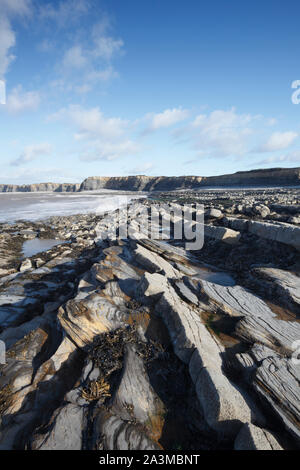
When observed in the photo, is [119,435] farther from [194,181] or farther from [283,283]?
[194,181]

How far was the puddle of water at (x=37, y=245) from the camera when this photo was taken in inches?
862

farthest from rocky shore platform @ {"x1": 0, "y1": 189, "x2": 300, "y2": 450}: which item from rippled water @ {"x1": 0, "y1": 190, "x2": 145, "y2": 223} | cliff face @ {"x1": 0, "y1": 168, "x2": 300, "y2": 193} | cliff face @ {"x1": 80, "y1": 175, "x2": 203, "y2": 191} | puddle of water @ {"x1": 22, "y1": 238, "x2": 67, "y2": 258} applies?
cliff face @ {"x1": 80, "y1": 175, "x2": 203, "y2": 191}

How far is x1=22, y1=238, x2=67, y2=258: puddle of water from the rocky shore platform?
11299 millimetres

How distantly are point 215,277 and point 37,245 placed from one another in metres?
21.2

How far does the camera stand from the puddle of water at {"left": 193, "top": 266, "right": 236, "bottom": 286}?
1055 centimetres

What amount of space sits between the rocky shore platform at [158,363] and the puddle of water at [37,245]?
1130 centimetres

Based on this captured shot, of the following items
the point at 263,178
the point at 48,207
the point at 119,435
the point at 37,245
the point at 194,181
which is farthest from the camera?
the point at 194,181

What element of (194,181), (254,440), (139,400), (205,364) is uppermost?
(194,181)

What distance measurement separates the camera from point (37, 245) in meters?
24.3

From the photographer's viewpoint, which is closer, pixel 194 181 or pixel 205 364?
pixel 205 364

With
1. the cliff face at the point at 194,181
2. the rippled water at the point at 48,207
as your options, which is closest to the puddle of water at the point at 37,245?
the rippled water at the point at 48,207

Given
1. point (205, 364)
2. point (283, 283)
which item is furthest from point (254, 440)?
point (283, 283)

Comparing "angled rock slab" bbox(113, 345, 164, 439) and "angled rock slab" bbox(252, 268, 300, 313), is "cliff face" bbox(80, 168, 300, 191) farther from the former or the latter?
"angled rock slab" bbox(113, 345, 164, 439)
